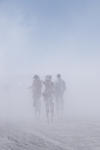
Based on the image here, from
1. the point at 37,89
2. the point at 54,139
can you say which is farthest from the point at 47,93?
the point at 54,139

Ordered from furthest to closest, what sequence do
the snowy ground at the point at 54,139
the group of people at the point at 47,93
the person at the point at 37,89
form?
the person at the point at 37,89
the group of people at the point at 47,93
the snowy ground at the point at 54,139

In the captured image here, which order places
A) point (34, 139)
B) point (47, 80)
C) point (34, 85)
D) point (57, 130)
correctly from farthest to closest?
point (34, 85)
point (47, 80)
point (57, 130)
point (34, 139)

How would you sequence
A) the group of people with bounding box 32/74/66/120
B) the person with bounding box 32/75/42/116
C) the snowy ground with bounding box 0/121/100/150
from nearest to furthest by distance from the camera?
1. the snowy ground with bounding box 0/121/100/150
2. the group of people with bounding box 32/74/66/120
3. the person with bounding box 32/75/42/116

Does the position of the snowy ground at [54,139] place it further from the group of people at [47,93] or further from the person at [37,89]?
the person at [37,89]

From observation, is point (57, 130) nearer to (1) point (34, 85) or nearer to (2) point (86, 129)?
(2) point (86, 129)

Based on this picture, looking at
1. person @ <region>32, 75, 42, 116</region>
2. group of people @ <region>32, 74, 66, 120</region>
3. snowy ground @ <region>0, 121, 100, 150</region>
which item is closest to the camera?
snowy ground @ <region>0, 121, 100, 150</region>

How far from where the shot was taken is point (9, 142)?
13.1 meters

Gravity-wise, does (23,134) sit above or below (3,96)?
below

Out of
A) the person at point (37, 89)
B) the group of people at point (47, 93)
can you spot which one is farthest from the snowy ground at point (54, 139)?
the person at point (37, 89)

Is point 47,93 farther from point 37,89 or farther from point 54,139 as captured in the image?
point 54,139

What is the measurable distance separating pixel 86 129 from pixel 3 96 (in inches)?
861

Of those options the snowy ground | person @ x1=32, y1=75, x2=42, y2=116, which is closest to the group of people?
person @ x1=32, y1=75, x2=42, y2=116

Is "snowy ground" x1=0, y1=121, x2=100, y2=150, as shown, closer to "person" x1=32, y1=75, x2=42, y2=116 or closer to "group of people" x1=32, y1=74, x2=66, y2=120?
"group of people" x1=32, y1=74, x2=66, y2=120

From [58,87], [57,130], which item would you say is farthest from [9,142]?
[58,87]
